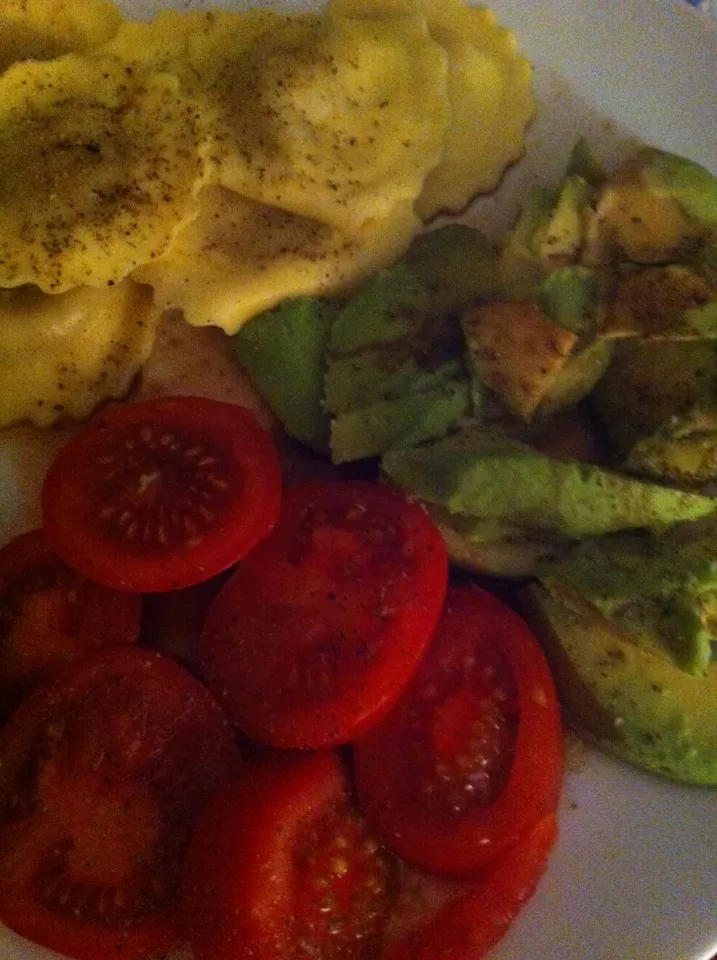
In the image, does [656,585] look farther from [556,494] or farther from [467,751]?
[467,751]

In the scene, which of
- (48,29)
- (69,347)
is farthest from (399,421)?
(48,29)

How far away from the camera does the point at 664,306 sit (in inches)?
79.1

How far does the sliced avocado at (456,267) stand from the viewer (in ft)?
7.24

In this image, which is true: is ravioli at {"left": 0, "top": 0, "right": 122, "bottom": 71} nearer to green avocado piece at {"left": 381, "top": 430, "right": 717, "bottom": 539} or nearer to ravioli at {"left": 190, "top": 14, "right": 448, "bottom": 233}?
ravioli at {"left": 190, "top": 14, "right": 448, "bottom": 233}

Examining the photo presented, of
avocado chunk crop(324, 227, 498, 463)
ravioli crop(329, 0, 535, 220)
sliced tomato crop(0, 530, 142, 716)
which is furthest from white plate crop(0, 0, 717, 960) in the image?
avocado chunk crop(324, 227, 498, 463)

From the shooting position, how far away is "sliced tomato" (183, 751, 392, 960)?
5.19 feet

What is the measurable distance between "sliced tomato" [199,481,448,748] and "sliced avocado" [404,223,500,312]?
521 mm

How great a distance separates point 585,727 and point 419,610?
0.46 meters

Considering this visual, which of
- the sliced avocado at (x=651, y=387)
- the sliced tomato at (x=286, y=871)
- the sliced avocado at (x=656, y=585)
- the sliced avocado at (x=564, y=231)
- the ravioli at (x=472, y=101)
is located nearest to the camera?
the sliced tomato at (x=286, y=871)

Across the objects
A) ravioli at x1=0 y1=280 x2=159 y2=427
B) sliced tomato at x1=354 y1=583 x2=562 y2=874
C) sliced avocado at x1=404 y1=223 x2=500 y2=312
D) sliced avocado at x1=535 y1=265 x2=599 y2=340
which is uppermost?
sliced avocado at x1=535 y1=265 x2=599 y2=340

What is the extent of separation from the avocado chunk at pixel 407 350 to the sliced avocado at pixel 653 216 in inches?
10.5

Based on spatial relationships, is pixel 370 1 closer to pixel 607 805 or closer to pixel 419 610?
pixel 419 610

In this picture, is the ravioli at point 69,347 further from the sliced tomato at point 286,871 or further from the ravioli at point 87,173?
the sliced tomato at point 286,871

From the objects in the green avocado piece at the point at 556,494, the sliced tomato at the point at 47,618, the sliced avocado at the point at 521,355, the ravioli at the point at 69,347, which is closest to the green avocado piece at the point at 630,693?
the green avocado piece at the point at 556,494
